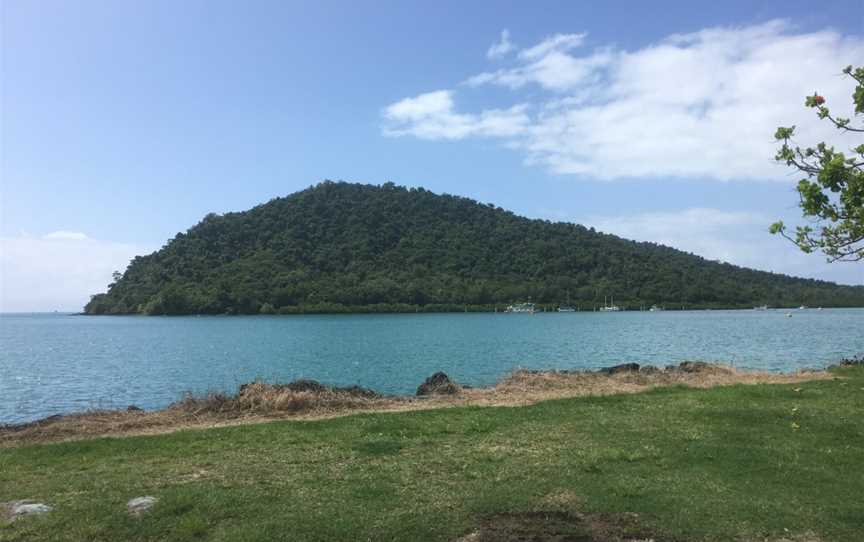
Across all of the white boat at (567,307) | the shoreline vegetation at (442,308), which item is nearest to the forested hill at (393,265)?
the shoreline vegetation at (442,308)

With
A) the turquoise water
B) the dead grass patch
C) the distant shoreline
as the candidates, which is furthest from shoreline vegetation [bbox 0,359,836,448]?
the distant shoreline

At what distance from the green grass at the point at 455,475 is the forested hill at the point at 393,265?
474 ft

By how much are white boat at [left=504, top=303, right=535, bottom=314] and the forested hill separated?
259 cm

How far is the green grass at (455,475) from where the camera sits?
7641mm

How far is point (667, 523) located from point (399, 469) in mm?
4283

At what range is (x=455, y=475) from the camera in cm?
988

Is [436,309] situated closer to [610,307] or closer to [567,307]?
[567,307]

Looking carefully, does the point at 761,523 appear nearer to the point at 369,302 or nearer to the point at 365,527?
the point at 365,527

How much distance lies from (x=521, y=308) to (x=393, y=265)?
36298 millimetres

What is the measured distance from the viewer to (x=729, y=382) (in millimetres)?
20922

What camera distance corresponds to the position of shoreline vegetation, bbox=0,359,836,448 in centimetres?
1491

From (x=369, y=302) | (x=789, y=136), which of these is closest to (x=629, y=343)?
(x=789, y=136)

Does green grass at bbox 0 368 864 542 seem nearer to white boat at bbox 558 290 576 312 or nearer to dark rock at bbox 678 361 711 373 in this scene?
dark rock at bbox 678 361 711 373

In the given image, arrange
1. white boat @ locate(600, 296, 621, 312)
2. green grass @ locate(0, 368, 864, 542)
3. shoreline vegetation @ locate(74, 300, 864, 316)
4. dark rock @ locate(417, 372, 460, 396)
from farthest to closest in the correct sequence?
white boat @ locate(600, 296, 621, 312) < shoreline vegetation @ locate(74, 300, 864, 316) < dark rock @ locate(417, 372, 460, 396) < green grass @ locate(0, 368, 864, 542)
